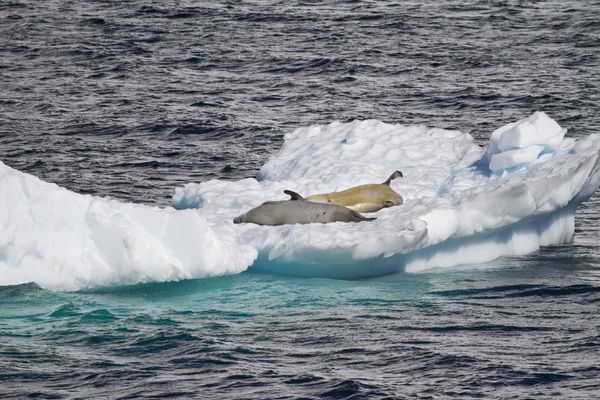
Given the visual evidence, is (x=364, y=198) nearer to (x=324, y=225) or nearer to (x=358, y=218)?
(x=358, y=218)

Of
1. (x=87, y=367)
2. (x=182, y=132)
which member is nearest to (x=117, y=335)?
(x=87, y=367)

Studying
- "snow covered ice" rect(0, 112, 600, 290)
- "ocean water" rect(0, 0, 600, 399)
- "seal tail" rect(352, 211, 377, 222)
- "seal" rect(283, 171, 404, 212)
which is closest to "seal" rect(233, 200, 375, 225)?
"seal tail" rect(352, 211, 377, 222)

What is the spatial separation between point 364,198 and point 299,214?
4.23 feet

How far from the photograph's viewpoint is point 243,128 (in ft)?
83.4

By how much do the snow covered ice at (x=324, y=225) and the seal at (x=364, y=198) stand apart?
1.00ft

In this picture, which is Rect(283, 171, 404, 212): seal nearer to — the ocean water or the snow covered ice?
the snow covered ice

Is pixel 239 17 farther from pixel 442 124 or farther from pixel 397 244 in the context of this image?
pixel 397 244

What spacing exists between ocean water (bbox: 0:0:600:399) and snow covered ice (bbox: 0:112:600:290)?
302 mm

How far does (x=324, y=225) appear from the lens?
14.6 m

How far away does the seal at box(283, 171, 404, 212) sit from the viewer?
51.8 feet

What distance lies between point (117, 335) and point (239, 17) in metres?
24.1

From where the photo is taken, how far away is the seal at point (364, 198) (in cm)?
1580

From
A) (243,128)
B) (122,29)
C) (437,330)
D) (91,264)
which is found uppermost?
(122,29)

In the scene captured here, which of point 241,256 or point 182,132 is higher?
point 182,132
